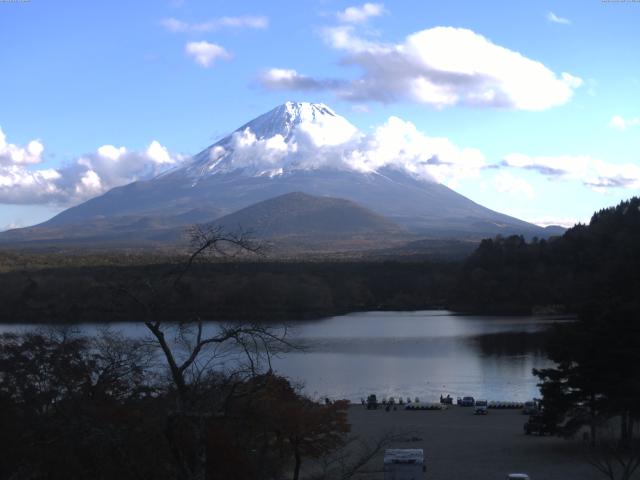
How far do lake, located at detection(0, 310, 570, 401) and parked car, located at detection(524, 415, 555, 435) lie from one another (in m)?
3.63

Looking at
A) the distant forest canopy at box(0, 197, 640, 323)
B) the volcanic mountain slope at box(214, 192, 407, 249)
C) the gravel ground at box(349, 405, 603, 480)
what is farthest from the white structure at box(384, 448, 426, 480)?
the volcanic mountain slope at box(214, 192, 407, 249)

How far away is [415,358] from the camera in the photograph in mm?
24625

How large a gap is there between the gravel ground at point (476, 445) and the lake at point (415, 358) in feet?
6.08

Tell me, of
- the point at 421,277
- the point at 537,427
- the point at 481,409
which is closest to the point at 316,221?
the point at 421,277

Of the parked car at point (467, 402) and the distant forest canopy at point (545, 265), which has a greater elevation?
the distant forest canopy at point (545, 265)

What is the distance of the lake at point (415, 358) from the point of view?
19.0 m

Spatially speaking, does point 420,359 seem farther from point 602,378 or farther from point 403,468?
point 403,468

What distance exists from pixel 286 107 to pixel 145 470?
161631mm

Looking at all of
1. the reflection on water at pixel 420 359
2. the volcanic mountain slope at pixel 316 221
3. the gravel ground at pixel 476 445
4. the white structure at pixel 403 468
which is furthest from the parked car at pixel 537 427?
the volcanic mountain slope at pixel 316 221

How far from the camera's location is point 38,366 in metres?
7.92

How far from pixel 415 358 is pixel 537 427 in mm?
12614

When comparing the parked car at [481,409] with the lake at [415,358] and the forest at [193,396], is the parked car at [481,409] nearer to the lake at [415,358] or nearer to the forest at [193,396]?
the lake at [415,358]

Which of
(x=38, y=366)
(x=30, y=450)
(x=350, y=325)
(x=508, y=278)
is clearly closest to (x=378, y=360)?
(x=350, y=325)

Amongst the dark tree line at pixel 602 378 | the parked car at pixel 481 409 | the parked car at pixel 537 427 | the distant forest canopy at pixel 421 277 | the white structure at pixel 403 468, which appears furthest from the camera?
the distant forest canopy at pixel 421 277
